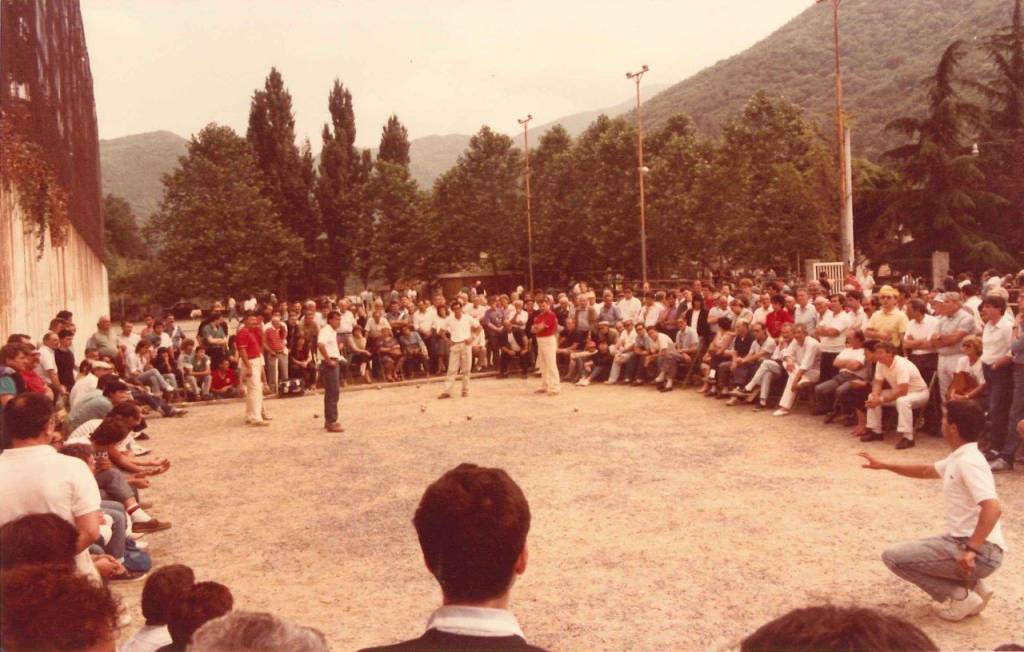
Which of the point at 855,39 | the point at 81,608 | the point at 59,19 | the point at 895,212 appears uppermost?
the point at 855,39

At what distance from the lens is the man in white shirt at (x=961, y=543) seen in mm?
5332

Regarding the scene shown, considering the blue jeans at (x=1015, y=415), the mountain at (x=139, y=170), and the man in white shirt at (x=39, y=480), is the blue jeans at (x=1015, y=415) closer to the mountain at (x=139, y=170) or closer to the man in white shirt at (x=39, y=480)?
the man in white shirt at (x=39, y=480)

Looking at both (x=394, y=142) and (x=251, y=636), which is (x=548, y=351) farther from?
(x=394, y=142)

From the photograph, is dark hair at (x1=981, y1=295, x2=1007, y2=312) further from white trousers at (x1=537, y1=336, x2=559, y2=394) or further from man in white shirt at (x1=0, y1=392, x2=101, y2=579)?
man in white shirt at (x1=0, y1=392, x2=101, y2=579)

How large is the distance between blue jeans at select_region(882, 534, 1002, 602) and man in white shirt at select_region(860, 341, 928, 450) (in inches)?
219

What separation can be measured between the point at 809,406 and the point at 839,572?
7758 mm

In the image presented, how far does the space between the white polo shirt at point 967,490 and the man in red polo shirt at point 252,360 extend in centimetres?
1041

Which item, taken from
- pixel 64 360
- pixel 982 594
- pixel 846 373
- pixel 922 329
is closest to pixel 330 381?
pixel 64 360

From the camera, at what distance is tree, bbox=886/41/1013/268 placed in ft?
118

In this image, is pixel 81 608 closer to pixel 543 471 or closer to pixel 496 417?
pixel 543 471

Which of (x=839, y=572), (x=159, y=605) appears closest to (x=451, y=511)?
(x=159, y=605)

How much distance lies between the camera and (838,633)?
136cm

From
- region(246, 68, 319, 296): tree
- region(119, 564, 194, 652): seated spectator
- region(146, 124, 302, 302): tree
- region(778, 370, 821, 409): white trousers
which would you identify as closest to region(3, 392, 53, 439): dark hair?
region(119, 564, 194, 652): seated spectator

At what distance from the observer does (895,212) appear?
3897 centimetres
